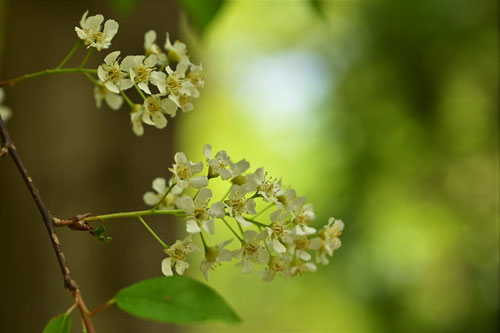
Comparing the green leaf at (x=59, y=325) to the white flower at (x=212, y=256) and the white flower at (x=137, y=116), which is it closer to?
the white flower at (x=212, y=256)

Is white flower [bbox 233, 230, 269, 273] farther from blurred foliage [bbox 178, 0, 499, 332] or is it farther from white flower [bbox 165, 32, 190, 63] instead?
blurred foliage [bbox 178, 0, 499, 332]

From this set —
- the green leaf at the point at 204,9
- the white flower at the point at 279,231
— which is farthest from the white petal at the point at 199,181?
the green leaf at the point at 204,9

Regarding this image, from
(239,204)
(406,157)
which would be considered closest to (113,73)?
(239,204)

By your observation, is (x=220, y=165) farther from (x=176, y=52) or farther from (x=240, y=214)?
(x=176, y=52)

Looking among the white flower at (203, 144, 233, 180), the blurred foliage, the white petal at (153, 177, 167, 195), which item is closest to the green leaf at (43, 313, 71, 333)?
the white flower at (203, 144, 233, 180)

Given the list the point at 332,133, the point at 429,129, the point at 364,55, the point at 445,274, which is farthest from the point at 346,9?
the point at 445,274

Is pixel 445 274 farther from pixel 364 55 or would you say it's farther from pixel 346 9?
pixel 346 9
